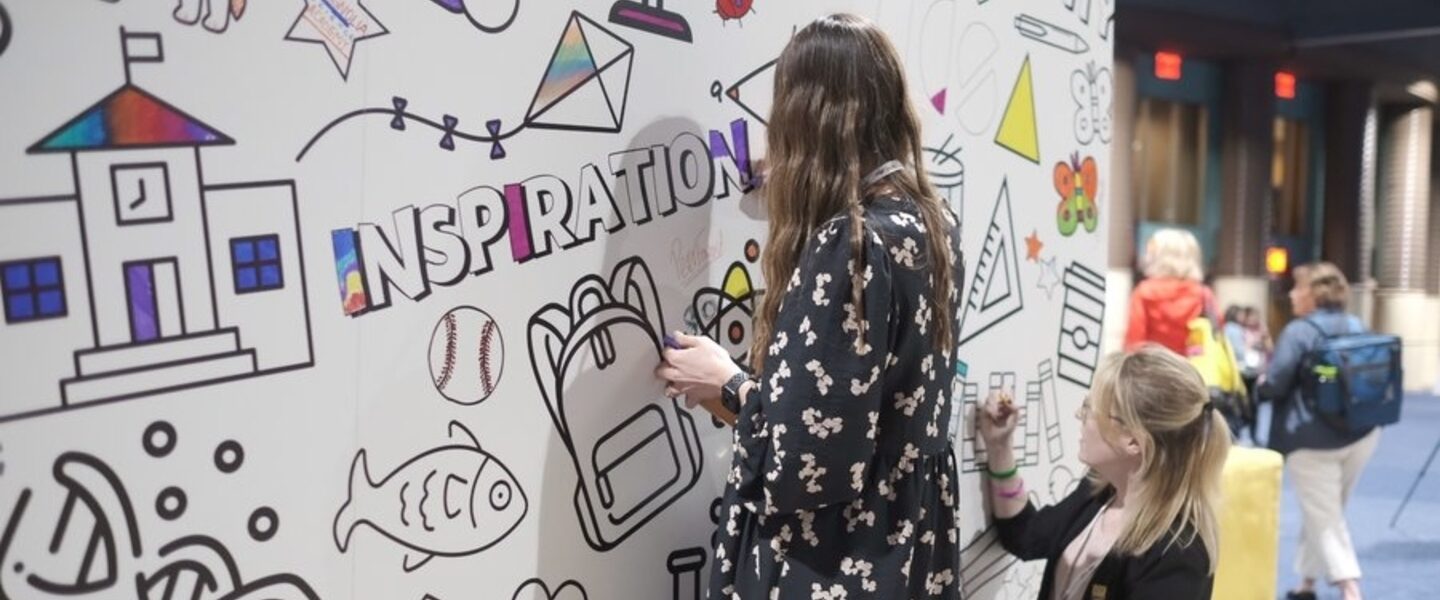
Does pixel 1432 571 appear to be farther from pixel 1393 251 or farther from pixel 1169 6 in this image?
pixel 1393 251

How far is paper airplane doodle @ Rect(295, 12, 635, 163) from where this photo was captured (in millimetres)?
1638

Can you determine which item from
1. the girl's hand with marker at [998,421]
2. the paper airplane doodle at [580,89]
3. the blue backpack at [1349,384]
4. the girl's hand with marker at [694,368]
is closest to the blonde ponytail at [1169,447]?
the girl's hand with marker at [998,421]

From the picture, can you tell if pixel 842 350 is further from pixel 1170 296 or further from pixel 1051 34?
pixel 1170 296

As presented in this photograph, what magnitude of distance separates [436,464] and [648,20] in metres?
0.70

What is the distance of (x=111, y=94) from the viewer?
127cm

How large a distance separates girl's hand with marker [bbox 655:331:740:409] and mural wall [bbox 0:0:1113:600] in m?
0.03

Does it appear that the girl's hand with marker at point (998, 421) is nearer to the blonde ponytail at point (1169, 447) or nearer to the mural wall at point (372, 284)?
the blonde ponytail at point (1169, 447)

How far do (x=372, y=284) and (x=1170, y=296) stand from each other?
4508 mm

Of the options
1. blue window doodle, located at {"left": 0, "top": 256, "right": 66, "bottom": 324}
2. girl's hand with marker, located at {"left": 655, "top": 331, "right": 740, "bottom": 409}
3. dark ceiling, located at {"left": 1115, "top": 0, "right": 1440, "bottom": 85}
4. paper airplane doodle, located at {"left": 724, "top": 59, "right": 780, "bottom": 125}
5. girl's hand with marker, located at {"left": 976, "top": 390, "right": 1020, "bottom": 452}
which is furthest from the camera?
dark ceiling, located at {"left": 1115, "top": 0, "right": 1440, "bottom": 85}

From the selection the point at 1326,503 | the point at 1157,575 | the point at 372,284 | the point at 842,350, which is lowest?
the point at 1326,503

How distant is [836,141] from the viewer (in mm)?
1653

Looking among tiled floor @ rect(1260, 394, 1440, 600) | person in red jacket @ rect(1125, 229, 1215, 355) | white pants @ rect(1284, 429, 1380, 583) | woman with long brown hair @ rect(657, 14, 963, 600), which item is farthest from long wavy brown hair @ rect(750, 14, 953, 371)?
tiled floor @ rect(1260, 394, 1440, 600)

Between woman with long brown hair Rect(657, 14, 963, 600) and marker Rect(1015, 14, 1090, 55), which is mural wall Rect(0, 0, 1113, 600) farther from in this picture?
marker Rect(1015, 14, 1090, 55)

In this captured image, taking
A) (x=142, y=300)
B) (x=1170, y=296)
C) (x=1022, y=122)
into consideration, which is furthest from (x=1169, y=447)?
(x=1170, y=296)
